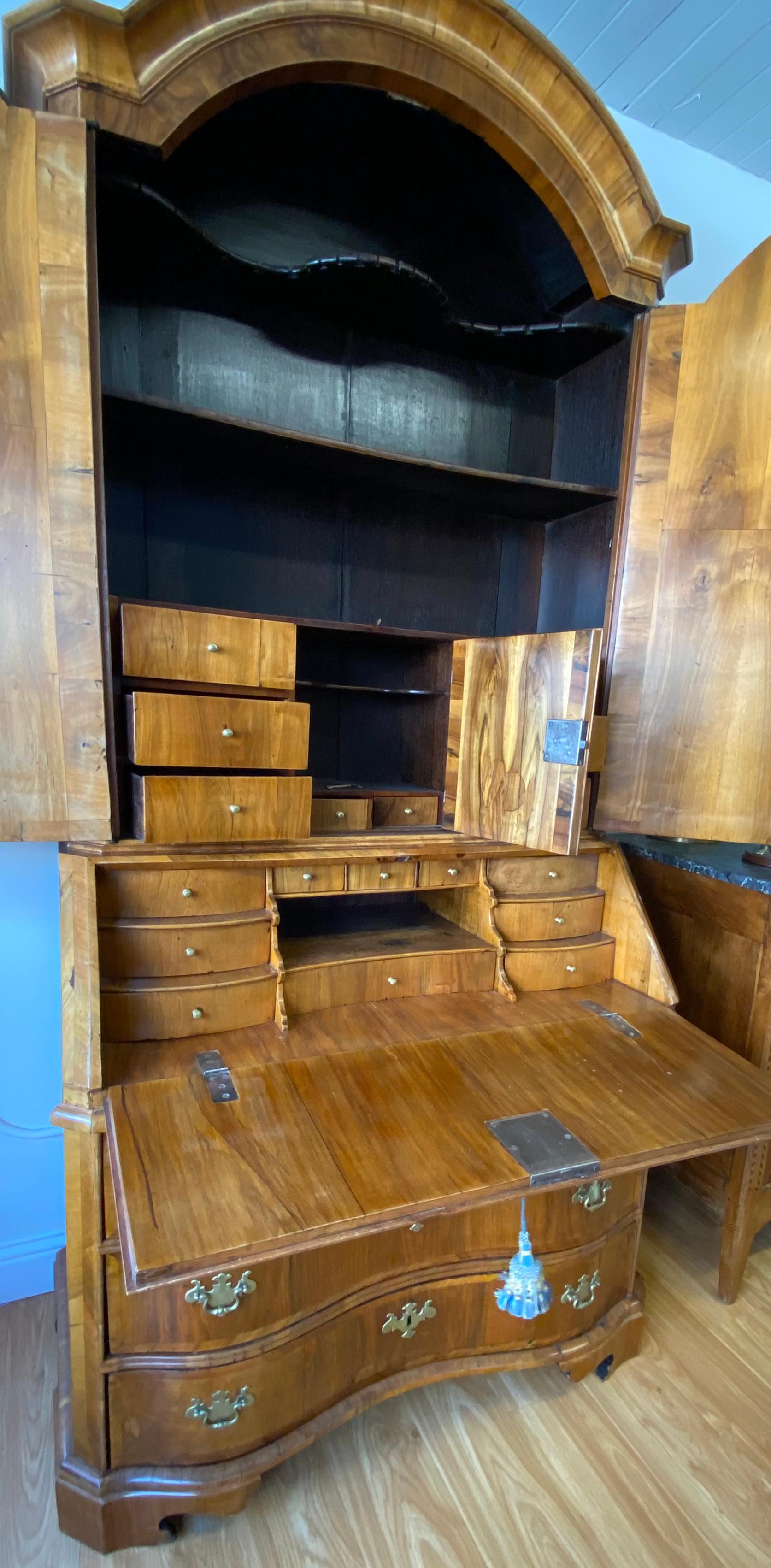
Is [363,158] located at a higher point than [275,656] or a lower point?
higher

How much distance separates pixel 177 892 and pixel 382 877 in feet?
1.32

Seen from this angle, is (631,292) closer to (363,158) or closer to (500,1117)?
(363,158)

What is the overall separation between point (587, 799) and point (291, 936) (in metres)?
0.72

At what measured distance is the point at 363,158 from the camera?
1.34m

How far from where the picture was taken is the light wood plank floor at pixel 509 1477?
44.7 inches

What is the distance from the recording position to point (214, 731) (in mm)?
1142

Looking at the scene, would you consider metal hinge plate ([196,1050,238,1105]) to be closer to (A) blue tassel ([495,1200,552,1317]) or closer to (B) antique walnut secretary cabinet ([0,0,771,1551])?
(B) antique walnut secretary cabinet ([0,0,771,1551])

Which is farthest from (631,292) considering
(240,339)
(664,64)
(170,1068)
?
(170,1068)

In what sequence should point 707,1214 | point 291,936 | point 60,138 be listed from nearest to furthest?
1. point 60,138
2. point 291,936
3. point 707,1214

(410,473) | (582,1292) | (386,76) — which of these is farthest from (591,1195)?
(386,76)

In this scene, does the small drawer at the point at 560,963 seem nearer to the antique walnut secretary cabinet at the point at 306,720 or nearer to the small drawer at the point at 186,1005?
the antique walnut secretary cabinet at the point at 306,720

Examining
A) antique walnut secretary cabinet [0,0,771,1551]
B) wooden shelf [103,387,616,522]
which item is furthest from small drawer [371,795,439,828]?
wooden shelf [103,387,616,522]

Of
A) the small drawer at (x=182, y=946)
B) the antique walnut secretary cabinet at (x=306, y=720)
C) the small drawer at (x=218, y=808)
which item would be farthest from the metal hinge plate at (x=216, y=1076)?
the small drawer at (x=218, y=808)

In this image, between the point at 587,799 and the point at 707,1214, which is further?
the point at 707,1214
